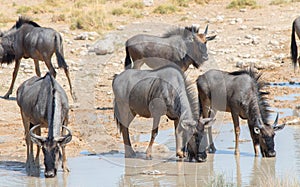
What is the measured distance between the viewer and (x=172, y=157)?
1058 centimetres

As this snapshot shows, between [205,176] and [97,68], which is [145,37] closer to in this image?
[97,68]

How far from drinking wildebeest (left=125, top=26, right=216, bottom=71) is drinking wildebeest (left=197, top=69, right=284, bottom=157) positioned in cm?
345

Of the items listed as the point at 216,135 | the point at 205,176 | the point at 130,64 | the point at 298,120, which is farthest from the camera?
the point at 130,64

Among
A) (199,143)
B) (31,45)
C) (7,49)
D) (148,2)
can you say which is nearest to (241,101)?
(199,143)

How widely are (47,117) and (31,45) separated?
6.51m

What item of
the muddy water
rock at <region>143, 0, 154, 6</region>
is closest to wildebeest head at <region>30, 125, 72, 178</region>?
the muddy water

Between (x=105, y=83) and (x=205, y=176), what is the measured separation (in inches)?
296

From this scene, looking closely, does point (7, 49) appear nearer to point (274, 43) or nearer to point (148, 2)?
point (274, 43)

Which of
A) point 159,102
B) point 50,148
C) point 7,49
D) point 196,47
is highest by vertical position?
point 159,102

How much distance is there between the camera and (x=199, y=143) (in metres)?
9.78

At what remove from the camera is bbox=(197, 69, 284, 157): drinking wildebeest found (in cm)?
1018

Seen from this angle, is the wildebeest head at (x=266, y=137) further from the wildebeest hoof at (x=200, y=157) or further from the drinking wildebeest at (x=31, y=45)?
the drinking wildebeest at (x=31, y=45)

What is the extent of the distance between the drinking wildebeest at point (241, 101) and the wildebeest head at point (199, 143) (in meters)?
0.77

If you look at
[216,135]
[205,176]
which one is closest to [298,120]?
[216,135]
